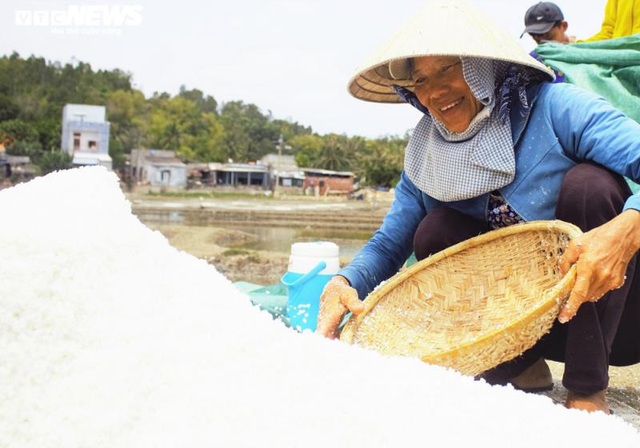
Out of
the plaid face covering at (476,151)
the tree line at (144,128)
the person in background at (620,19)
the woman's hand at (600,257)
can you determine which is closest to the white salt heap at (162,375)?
the woman's hand at (600,257)

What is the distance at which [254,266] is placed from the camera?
29.6 ft

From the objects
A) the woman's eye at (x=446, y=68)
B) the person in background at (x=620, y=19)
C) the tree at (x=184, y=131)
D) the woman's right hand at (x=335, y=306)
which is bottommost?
the woman's right hand at (x=335, y=306)

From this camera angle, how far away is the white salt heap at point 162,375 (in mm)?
780

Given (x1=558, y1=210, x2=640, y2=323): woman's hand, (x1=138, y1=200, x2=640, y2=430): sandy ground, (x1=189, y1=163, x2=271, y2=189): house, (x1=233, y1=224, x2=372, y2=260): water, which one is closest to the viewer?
(x1=558, y1=210, x2=640, y2=323): woman's hand

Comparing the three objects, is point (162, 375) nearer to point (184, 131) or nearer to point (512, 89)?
point (512, 89)

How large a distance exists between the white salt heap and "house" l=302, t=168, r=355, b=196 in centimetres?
3682

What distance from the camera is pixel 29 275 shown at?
0.81 m

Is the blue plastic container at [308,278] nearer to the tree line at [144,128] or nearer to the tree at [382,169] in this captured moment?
the tree line at [144,128]

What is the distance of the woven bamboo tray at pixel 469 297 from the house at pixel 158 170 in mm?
33748

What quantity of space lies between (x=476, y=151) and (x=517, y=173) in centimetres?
11

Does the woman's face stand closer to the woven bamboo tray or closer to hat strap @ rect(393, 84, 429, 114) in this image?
hat strap @ rect(393, 84, 429, 114)

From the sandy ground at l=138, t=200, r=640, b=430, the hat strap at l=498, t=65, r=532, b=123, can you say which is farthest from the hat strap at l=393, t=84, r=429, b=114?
the sandy ground at l=138, t=200, r=640, b=430

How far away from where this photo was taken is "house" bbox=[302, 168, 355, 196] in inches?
1508

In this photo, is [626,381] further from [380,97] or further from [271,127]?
[271,127]
